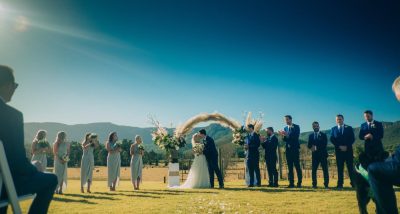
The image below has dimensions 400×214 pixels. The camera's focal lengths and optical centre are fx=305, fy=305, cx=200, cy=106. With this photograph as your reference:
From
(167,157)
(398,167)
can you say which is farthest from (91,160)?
(398,167)

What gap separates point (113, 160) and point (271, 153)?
24.5 ft

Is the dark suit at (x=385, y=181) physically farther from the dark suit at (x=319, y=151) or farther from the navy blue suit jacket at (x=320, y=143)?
the navy blue suit jacket at (x=320, y=143)

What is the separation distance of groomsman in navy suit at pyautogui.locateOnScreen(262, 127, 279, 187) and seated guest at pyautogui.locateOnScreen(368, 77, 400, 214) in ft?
36.8

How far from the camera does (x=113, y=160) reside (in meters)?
14.1

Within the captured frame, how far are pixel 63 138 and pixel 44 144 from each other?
0.74 metres

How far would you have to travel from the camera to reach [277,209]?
279 inches

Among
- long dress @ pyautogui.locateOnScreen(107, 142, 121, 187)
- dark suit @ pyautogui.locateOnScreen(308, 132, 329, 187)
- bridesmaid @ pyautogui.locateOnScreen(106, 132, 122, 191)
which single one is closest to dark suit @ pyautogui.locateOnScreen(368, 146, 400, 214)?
dark suit @ pyautogui.locateOnScreen(308, 132, 329, 187)

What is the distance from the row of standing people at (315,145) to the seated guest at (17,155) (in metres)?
10.9

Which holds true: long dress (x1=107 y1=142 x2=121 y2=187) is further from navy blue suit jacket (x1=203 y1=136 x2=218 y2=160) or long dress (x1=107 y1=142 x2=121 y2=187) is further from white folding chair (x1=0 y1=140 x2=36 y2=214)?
white folding chair (x1=0 y1=140 x2=36 y2=214)

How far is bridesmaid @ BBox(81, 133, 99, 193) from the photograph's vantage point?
44.1ft

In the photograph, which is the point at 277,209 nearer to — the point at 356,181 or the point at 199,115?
the point at 356,181

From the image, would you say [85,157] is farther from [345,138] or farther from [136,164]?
[345,138]

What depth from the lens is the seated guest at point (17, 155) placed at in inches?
118

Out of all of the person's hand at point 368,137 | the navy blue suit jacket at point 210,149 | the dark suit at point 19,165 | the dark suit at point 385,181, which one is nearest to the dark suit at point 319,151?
the person's hand at point 368,137
